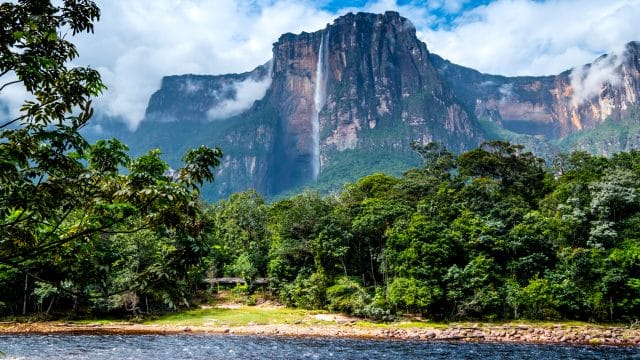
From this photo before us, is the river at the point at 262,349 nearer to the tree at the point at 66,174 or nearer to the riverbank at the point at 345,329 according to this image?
the riverbank at the point at 345,329

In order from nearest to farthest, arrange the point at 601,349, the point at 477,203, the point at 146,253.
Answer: the point at 601,349 → the point at 146,253 → the point at 477,203

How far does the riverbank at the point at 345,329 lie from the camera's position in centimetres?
3152

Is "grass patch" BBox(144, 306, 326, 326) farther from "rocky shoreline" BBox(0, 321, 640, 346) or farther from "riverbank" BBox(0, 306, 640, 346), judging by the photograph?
"rocky shoreline" BBox(0, 321, 640, 346)

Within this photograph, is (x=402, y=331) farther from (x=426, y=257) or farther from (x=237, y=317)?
(x=237, y=317)

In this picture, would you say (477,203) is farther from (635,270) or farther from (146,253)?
(146,253)

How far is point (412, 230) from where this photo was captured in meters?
38.5

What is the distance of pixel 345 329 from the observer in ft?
115

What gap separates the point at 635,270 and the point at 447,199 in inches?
756

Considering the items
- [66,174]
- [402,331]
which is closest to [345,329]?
[402,331]

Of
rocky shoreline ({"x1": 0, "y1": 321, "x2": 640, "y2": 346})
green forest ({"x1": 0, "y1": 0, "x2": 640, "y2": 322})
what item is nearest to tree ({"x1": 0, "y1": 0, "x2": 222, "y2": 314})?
green forest ({"x1": 0, "y1": 0, "x2": 640, "y2": 322})

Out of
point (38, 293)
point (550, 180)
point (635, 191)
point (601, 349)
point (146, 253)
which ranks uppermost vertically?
point (550, 180)

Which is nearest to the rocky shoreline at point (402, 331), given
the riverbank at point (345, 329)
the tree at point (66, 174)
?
the riverbank at point (345, 329)

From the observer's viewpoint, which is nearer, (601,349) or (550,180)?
(601,349)

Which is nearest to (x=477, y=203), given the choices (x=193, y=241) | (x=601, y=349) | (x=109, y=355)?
(x=601, y=349)
